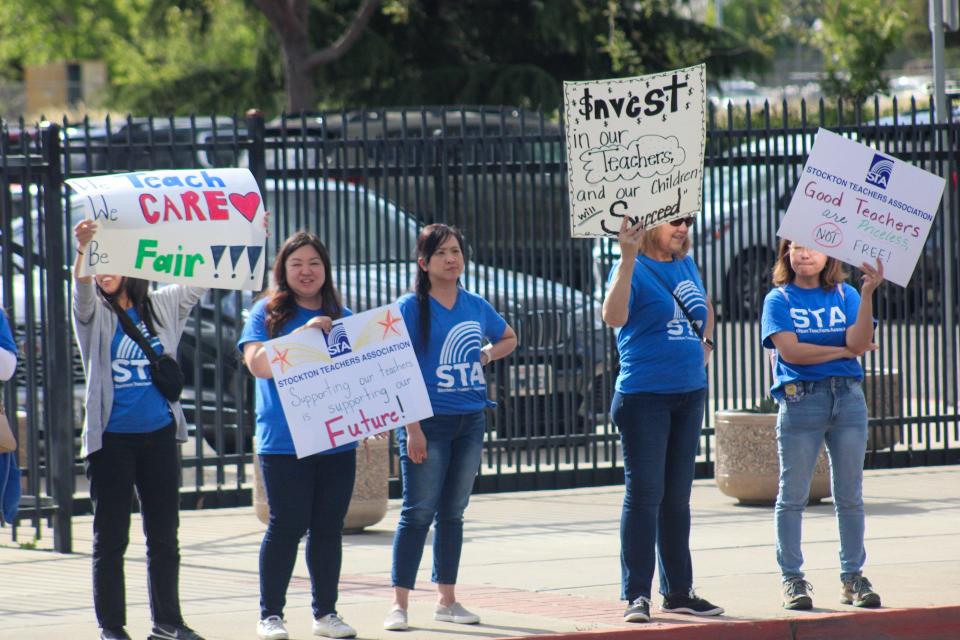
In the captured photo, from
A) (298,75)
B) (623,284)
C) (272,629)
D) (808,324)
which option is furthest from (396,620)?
(298,75)

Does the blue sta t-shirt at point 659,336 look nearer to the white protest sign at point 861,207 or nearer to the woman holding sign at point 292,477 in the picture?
the white protest sign at point 861,207

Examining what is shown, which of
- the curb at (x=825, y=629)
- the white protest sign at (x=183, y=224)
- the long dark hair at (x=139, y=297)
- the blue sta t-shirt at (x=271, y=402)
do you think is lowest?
the curb at (x=825, y=629)

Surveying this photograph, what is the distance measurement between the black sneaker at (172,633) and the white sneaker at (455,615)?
3.47 ft

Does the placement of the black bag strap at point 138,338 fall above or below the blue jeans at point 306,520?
above

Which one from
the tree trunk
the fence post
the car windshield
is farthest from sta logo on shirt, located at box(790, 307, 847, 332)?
the tree trunk

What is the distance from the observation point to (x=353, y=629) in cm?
659

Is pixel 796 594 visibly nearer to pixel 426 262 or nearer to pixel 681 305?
pixel 681 305

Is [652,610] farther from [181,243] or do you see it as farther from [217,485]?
[217,485]

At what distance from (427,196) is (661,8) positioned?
15.9 metres

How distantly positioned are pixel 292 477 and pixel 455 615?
998mm

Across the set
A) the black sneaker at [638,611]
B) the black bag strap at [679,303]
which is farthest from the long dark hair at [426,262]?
the black sneaker at [638,611]

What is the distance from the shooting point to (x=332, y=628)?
6.51 meters

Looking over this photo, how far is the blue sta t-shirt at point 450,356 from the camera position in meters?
6.74

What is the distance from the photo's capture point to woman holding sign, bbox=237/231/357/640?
6445mm
